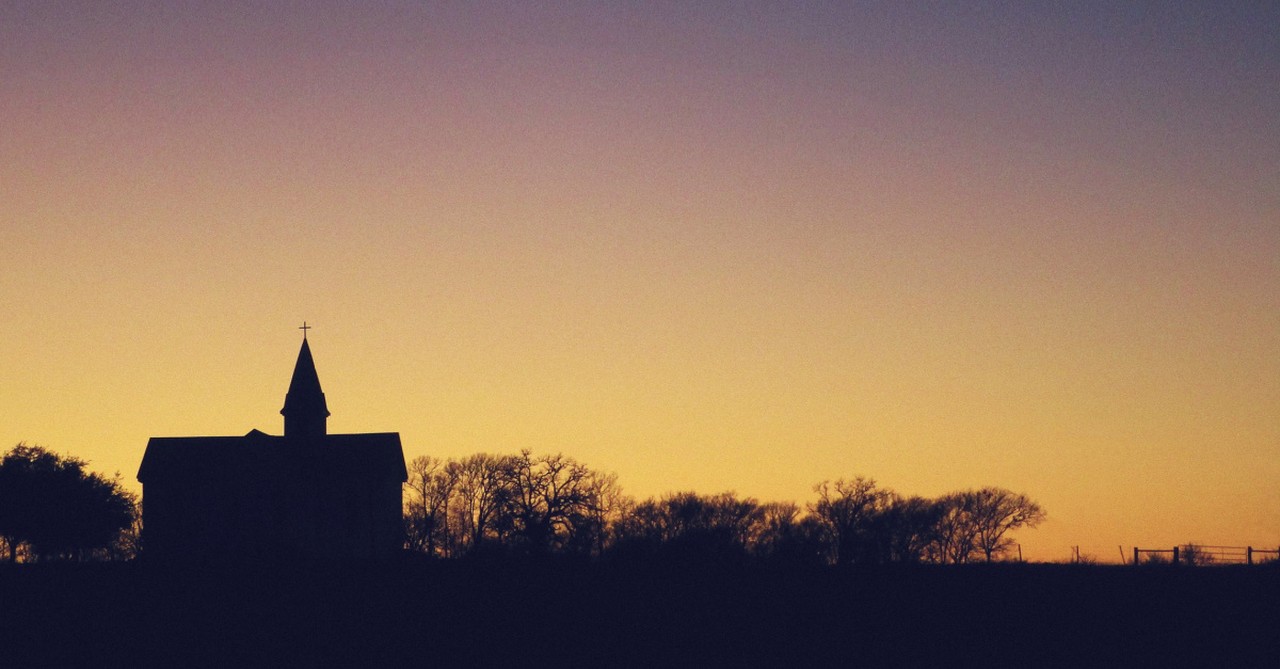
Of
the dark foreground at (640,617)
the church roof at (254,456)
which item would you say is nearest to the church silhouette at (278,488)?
the church roof at (254,456)

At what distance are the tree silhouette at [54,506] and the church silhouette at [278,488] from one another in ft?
8.15

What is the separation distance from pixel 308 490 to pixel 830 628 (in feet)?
177

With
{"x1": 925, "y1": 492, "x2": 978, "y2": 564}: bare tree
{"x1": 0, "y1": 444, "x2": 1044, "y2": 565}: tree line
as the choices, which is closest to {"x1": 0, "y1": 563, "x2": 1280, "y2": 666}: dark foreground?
{"x1": 0, "y1": 444, "x2": 1044, "y2": 565}: tree line

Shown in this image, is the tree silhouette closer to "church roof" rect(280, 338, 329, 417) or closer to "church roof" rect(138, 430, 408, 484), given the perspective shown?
"church roof" rect(138, 430, 408, 484)

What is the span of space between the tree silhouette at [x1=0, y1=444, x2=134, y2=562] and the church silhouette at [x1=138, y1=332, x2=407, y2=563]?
97.8 inches

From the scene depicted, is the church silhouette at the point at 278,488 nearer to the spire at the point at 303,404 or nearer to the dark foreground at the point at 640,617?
the spire at the point at 303,404

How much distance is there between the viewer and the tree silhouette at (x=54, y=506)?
77.4 m

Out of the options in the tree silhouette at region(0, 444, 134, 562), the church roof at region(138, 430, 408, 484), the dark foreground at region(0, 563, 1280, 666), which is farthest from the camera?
the church roof at region(138, 430, 408, 484)

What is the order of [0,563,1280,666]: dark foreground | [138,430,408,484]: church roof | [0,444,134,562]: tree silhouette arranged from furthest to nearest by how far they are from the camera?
[138,430,408,484]: church roof → [0,444,134,562]: tree silhouette → [0,563,1280,666]: dark foreground

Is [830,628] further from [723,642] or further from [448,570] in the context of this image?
[448,570]

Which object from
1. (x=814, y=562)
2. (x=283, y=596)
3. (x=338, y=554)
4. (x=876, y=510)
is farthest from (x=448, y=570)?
(x=876, y=510)

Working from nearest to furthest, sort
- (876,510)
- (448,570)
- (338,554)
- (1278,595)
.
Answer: (1278,595) < (448,570) < (338,554) < (876,510)

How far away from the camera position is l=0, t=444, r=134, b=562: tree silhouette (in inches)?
3049

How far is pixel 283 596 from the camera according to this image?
132 ft
